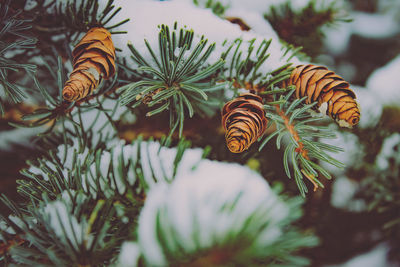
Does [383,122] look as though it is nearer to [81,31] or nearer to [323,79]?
[323,79]

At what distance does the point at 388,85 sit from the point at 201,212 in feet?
2.52

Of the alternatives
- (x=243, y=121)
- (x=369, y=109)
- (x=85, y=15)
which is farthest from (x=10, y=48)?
(x=369, y=109)

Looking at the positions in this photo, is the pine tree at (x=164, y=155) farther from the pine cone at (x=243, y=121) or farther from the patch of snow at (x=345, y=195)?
the patch of snow at (x=345, y=195)

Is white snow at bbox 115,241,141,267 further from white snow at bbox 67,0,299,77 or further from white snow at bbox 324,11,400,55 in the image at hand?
white snow at bbox 324,11,400,55

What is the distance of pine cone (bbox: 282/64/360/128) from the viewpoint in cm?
Answer: 34

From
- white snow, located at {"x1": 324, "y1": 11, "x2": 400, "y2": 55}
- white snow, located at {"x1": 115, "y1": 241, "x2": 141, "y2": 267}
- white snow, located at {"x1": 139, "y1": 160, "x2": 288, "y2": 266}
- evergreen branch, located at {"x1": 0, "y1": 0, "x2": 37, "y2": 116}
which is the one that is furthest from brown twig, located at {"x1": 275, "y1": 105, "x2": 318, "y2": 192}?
white snow, located at {"x1": 324, "y1": 11, "x2": 400, "y2": 55}

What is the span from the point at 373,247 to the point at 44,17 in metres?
0.98

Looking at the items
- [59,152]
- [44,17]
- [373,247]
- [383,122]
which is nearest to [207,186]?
[59,152]

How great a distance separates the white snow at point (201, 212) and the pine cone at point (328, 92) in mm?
150

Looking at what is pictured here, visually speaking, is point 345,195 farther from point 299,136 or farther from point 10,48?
point 10,48

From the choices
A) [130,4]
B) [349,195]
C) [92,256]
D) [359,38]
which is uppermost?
[359,38]

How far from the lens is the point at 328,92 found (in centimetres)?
35

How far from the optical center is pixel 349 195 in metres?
0.71

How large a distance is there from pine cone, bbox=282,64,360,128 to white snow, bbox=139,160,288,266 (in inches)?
5.9
